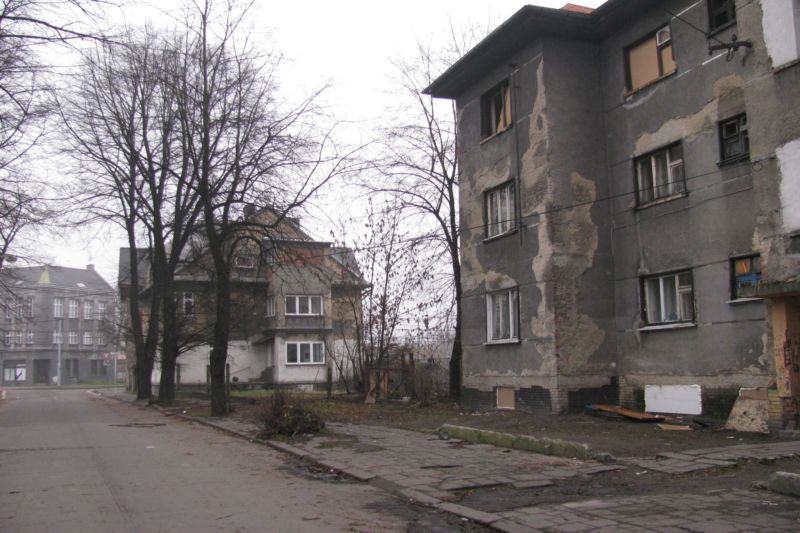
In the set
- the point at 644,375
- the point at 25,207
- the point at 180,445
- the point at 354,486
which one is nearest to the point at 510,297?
the point at 644,375

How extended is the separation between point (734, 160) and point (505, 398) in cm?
844

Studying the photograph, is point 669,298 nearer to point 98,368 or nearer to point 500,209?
point 500,209

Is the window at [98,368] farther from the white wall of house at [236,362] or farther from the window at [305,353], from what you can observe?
the window at [305,353]

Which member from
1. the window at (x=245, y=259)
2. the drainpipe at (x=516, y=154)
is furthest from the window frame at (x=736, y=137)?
the window at (x=245, y=259)

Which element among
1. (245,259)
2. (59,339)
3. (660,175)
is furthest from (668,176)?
(59,339)

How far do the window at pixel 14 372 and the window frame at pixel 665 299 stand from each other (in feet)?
279

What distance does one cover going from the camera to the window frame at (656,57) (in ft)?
51.2

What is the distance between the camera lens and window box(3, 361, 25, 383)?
271ft

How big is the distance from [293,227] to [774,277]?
1401 centimetres

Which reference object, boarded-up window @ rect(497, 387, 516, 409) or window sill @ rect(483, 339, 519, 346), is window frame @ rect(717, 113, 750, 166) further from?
boarded-up window @ rect(497, 387, 516, 409)

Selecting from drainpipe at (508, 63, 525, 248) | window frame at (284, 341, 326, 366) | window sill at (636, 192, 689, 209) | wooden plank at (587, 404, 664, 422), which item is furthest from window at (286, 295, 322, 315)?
window sill at (636, 192, 689, 209)

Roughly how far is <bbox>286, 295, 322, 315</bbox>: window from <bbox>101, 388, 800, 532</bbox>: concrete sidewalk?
32.2 meters

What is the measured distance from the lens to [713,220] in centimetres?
1426

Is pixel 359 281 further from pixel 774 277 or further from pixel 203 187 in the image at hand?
pixel 774 277
